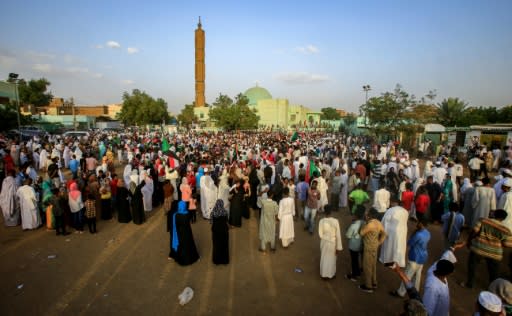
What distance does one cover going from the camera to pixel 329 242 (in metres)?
4.69

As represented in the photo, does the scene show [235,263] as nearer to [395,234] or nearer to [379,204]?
[395,234]

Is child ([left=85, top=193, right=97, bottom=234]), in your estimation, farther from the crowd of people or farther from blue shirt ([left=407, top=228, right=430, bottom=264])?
blue shirt ([left=407, top=228, right=430, bottom=264])

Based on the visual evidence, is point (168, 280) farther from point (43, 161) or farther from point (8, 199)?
point (43, 161)

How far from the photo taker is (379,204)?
6746 mm

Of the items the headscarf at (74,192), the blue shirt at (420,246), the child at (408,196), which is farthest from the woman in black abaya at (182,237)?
the child at (408,196)

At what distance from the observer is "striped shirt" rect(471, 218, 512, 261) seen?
4.02 metres

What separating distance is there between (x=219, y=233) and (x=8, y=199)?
5768 millimetres

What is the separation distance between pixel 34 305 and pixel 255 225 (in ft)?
15.8

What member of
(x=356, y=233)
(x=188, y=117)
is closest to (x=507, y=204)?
(x=356, y=233)

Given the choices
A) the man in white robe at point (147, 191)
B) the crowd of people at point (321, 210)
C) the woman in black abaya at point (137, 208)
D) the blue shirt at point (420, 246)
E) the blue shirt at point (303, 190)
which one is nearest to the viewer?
the blue shirt at point (420, 246)

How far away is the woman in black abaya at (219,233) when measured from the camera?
5.29 metres

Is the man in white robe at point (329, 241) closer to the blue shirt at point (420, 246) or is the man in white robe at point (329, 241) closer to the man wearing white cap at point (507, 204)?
the blue shirt at point (420, 246)

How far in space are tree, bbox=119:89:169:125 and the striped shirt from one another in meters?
39.1

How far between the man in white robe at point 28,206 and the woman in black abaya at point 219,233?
16.1 ft
